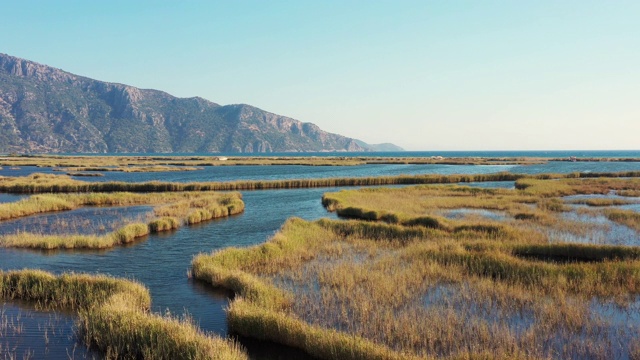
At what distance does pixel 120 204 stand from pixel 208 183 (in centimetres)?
1842

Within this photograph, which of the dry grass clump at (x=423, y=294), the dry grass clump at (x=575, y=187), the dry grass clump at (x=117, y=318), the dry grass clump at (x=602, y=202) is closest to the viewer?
the dry grass clump at (x=117, y=318)

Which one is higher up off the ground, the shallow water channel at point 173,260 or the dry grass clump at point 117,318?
the dry grass clump at point 117,318

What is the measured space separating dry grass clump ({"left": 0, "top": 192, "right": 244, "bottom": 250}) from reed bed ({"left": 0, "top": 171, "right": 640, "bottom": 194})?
9.21 metres

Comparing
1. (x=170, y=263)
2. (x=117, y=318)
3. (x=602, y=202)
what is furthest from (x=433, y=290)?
(x=602, y=202)

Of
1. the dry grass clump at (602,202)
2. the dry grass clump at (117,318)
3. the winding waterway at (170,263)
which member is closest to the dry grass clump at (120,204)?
the winding waterway at (170,263)

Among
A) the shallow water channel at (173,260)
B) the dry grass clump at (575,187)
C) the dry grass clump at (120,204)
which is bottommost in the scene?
the shallow water channel at (173,260)

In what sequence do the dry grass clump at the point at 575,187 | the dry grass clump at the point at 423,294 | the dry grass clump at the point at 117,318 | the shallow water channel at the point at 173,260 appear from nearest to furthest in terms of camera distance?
the dry grass clump at the point at 117,318 < the dry grass clump at the point at 423,294 < the shallow water channel at the point at 173,260 < the dry grass clump at the point at 575,187

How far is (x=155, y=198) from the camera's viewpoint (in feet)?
175

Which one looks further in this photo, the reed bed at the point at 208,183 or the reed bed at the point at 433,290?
the reed bed at the point at 208,183

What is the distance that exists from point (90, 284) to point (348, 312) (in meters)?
11.9

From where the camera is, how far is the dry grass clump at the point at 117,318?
42.0 ft

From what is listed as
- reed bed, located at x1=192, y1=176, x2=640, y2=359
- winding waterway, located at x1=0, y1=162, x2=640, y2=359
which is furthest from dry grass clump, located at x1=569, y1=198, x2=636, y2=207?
winding waterway, located at x1=0, y1=162, x2=640, y2=359

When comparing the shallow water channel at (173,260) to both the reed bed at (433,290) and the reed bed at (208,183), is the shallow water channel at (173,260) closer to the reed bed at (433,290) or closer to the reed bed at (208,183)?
the reed bed at (433,290)

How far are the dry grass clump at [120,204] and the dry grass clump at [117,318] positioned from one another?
8.67m
